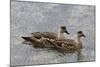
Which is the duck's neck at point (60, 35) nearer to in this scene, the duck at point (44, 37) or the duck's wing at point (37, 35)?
the duck at point (44, 37)

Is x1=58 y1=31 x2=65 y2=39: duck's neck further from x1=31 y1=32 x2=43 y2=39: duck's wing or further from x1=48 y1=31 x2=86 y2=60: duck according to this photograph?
x1=31 y1=32 x2=43 y2=39: duck's wing

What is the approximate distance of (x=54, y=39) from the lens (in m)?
2.65

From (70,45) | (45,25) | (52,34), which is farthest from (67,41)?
(45,25)

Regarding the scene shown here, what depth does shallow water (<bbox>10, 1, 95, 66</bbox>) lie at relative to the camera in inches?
98.0

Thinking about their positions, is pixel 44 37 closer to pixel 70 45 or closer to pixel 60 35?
pixel 60 35

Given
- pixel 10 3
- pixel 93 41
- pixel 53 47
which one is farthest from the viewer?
pixel 93 41

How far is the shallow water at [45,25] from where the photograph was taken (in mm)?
2488

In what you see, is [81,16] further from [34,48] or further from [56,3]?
[34,48]

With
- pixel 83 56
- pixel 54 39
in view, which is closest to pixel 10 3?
pixel 54 39

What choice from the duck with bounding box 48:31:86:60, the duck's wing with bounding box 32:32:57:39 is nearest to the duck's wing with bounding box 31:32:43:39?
the duck's wing with bounding box 32:32:57:39

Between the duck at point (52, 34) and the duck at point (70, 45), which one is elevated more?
the duck at point (52, 34)

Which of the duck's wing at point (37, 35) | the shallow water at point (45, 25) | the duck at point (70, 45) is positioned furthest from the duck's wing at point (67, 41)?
the duck's wing at point (37, 35)

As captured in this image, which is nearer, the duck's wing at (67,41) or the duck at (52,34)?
the duck at (52,34)

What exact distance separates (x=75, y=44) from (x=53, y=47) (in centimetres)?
30
